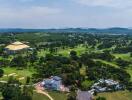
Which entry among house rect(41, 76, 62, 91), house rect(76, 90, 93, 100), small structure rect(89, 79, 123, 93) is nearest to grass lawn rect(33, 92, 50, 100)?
house rect(41, 76, 62, 91)

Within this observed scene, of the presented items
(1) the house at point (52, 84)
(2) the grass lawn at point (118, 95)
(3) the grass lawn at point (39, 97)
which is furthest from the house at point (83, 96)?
(1) the house at point (52, 84)

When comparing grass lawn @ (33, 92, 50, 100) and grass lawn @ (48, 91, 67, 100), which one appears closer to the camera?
grass lawn @ (33, 92, 50, 100)

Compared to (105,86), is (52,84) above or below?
above

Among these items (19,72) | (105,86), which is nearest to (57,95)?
(105,86)

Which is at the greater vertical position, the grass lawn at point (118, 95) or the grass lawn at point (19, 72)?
the grass lawn at point (19, 72)

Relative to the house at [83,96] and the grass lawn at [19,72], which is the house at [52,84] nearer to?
the grass lawn at [19,72]

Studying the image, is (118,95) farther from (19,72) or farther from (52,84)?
(19,72)

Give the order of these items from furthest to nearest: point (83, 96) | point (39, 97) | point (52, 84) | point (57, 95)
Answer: point (52, 84)
point (57, 95)
point (39, 97)
point (83, 96)

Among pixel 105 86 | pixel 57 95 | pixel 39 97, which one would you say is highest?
pixel 105 86

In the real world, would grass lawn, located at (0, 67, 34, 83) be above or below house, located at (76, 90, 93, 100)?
below

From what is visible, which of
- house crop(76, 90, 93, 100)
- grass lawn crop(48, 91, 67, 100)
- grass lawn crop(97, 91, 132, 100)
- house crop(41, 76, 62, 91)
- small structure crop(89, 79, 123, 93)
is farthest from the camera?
small structure crop(89, 79, 123, 93)

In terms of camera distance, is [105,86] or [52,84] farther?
[105,86]

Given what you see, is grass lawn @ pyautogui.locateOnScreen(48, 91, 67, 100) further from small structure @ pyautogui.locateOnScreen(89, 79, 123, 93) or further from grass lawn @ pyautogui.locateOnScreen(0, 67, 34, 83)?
grass lawn @ pyautogui.locateOnScreen(0, 67, 34, 83)

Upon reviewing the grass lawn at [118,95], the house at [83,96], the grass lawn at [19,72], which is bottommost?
the grass lawn at [118,95]
